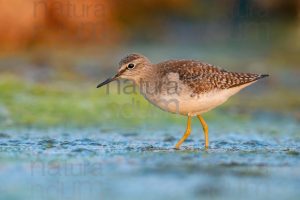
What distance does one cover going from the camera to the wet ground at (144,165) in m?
6.70

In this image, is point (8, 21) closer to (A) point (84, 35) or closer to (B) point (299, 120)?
(A) point (84, 35)

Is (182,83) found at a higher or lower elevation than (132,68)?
lower

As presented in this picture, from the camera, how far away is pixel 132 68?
9.60 metres

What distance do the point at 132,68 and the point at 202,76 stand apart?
101 centimetres

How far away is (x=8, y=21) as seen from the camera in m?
19.1

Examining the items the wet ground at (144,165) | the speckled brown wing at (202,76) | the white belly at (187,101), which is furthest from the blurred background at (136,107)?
the speckled brown wing at (202,76)

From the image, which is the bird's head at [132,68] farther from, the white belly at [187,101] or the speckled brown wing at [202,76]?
the white belly at [187,101]

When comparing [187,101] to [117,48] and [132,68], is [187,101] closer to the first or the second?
[132,68]

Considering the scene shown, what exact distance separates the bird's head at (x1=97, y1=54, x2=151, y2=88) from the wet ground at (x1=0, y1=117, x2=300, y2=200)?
93 centimetres

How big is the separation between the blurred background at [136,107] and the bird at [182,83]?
0.60 meters

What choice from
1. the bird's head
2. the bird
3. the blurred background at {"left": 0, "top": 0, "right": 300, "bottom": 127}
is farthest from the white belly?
the blurred background at {"left": 0, "top": 0, "right": 300, "bottom": 127}

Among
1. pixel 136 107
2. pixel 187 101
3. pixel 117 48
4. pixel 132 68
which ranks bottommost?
pixel 187 101

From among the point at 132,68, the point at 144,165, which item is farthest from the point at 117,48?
the point at 144,165

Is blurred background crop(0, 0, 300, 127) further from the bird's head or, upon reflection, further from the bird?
the bird
